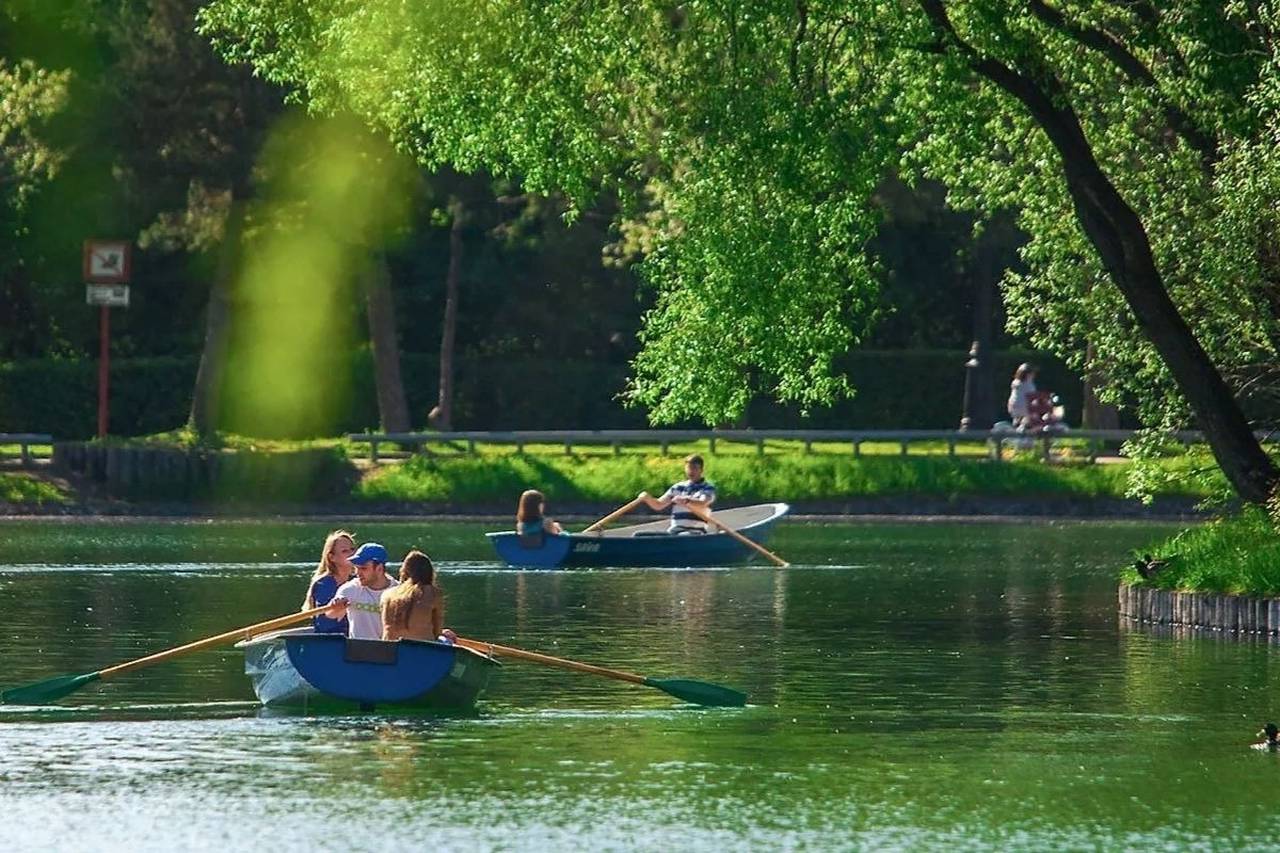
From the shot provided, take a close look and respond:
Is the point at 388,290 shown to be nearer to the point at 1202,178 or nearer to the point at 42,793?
the point at 1202,178

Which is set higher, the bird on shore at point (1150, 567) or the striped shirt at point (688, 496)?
the striped shirt at point (688, 496)

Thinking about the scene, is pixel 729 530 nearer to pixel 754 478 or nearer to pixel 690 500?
pixel 690 500

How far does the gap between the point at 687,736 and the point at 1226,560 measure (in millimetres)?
11436

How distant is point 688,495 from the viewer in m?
44.7

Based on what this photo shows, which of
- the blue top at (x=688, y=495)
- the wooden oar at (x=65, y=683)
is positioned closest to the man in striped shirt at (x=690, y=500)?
the blue top at (x=688, y=495)

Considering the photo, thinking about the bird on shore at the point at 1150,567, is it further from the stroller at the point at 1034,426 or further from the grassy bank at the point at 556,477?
the stroller at the point at 1034,426

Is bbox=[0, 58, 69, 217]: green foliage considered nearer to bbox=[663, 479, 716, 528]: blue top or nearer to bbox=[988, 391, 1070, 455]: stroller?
bbox=[663, 479, 716, 528]: blue top

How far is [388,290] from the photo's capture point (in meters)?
62.2

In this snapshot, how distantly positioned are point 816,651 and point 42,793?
11582 millimetres

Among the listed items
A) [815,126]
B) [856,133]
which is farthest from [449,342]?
[815,126]

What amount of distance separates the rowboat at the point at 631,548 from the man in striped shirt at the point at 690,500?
1.15 feet

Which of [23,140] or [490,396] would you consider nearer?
[23,140]

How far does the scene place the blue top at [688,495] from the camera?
44.8 meters

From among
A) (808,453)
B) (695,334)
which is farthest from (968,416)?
(695,334)
